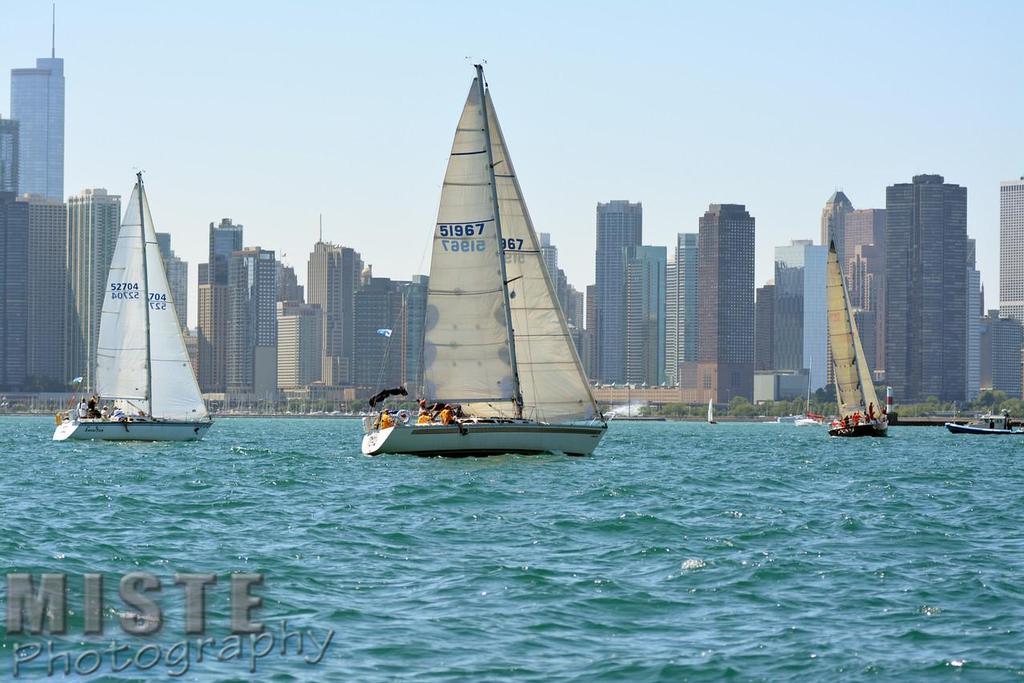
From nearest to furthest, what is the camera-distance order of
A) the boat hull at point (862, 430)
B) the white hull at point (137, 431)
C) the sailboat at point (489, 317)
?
the sailboat at point (489, 317) < the white hull at point (137, 431) < the boat hull at point (862, 430)

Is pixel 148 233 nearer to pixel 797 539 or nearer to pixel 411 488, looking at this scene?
pixel 411 488

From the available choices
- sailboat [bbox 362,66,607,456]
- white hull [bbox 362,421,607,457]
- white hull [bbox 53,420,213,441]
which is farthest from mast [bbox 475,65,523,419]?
white hull [bbox 53,420,213,441]

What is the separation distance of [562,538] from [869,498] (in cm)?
1446

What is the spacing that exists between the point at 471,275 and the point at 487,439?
5514 millimetres

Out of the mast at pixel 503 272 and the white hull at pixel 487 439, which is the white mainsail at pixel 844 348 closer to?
the mast at pixel 503 272

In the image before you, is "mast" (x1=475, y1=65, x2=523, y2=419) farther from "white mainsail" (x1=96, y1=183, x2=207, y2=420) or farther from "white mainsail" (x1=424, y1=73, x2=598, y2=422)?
"white mainsail" (x1=96, y1=183, x2=207, y2=420)

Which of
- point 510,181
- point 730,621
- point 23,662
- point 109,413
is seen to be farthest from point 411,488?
point 109,413

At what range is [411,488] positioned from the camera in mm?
41844

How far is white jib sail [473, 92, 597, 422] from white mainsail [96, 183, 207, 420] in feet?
83.8

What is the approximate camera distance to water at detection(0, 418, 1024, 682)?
19516 millimetres

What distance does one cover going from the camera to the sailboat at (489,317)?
52.7 m

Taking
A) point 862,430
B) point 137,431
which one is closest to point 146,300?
point 137,431

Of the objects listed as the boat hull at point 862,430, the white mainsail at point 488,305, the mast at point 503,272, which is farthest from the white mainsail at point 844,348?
the mast at point 503,272

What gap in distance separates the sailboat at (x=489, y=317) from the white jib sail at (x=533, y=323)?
0.03 meters
